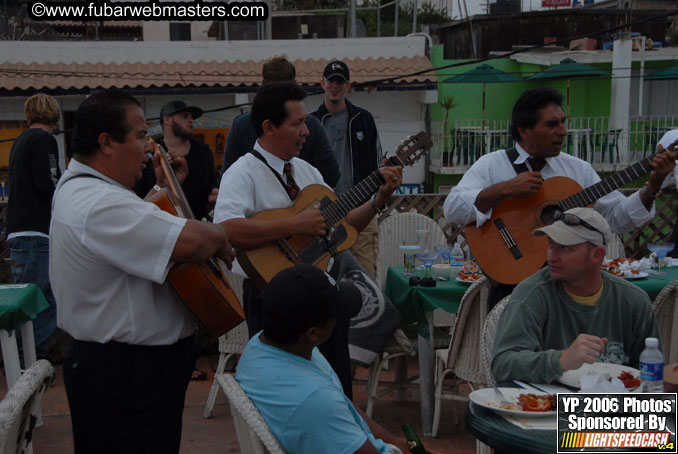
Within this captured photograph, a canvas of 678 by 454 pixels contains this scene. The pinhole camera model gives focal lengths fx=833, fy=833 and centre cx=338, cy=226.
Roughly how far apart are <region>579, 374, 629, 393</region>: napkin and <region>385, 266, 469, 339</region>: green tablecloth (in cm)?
222

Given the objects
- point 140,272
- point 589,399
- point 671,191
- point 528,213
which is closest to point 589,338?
point 589,399

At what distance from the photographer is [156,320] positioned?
278cm

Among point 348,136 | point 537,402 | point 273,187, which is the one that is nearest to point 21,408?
point 537,402

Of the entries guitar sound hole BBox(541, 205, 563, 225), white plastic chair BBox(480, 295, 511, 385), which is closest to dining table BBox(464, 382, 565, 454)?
white plastic chair BBox(480, 295, 511, 385)

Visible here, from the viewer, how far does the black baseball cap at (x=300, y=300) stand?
8.10 ft

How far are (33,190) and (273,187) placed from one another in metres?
2.34

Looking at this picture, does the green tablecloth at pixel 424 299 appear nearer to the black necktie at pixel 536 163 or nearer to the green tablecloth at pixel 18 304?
the black necktie at pixel 536 163

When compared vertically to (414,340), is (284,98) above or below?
above

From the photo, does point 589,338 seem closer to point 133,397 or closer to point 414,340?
point 133,397

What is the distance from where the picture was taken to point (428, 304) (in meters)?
4.91

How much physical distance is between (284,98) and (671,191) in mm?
6156

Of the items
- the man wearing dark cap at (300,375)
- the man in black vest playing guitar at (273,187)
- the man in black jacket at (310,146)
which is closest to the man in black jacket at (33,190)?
the man in black jacket at (310,146)

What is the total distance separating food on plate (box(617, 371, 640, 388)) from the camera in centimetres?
268

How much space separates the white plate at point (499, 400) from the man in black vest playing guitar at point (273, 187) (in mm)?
1373
